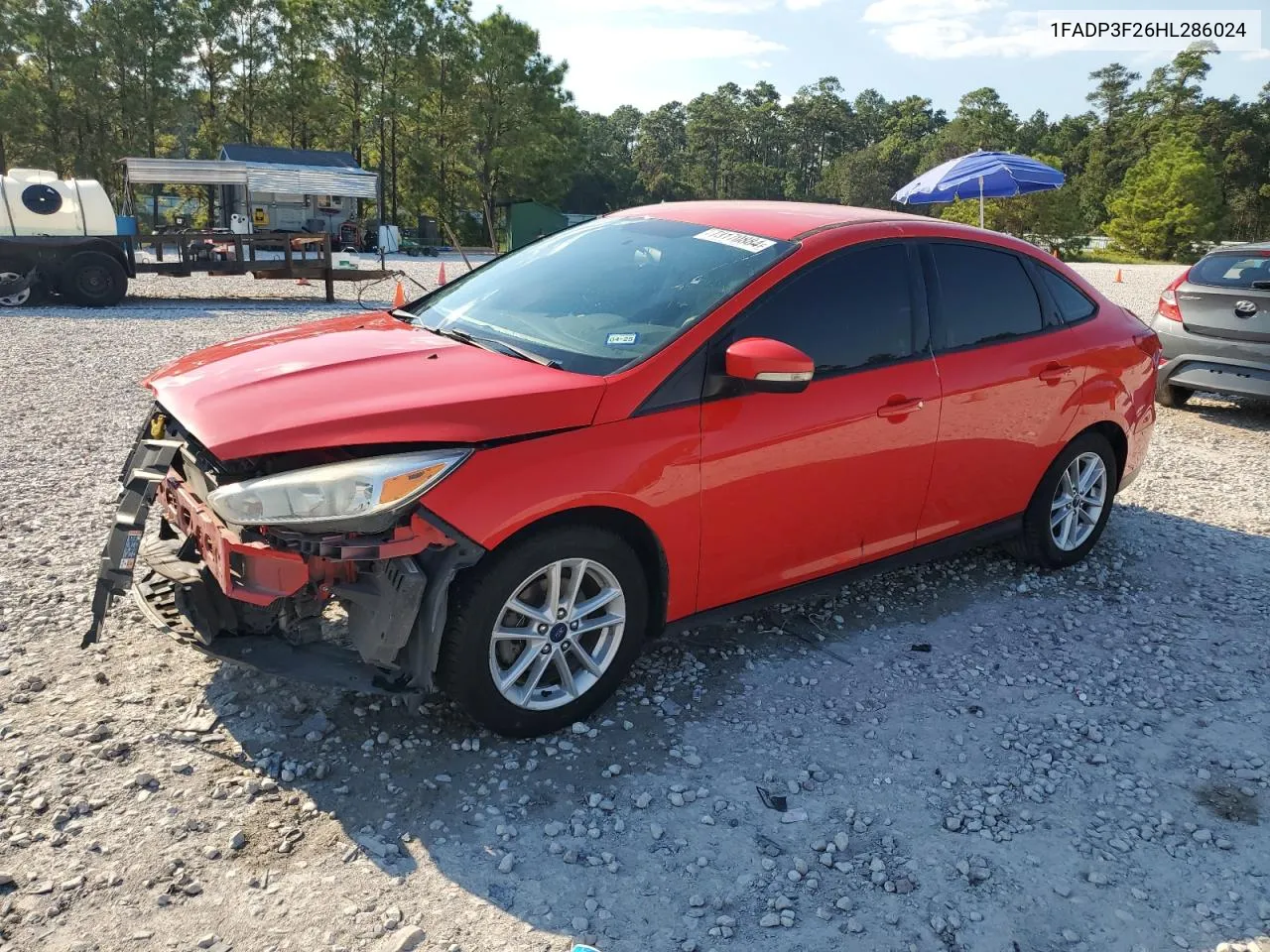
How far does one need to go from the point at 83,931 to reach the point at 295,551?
3.55 feet

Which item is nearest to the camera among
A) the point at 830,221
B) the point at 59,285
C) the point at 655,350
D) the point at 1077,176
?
the point at 655,350

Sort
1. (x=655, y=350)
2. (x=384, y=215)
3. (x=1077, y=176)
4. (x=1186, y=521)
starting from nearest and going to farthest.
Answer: (x=655, y=350)
(x=1186, y=521)
(x=384, y=215)
(x=1077, y=176)

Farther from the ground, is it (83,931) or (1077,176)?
(1077,176)

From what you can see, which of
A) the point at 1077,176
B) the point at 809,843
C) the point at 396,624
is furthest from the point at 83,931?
the point at 1077,176

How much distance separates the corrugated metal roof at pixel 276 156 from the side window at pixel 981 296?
122 feet

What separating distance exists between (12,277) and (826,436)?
1542 centimetres

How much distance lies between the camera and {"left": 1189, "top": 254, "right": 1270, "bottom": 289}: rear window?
832 centimetres

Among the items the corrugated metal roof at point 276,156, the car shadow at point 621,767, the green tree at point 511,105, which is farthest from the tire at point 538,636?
the green tree at point 511,105

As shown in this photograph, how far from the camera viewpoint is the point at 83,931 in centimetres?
236

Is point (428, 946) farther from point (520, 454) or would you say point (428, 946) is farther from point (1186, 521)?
point (1186, 521)

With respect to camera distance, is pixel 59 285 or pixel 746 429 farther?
pixel 59 285

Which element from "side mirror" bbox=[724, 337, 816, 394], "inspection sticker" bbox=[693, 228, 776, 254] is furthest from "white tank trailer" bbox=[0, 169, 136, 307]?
"side mirror" bbox=[724, 337, 816, 394]

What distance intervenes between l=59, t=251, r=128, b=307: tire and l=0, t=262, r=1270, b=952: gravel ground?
40.7ft

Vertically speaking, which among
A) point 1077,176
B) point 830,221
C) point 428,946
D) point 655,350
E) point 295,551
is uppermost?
point 1077,176
